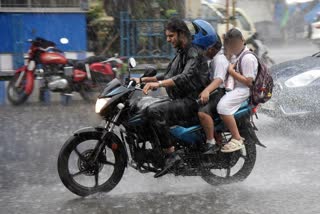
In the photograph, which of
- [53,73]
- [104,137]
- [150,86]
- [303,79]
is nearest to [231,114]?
[150,86]

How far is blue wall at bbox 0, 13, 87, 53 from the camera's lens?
13.0 meters

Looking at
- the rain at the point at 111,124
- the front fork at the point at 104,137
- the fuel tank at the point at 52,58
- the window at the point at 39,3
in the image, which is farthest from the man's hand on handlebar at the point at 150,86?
the window at the point at 39,3

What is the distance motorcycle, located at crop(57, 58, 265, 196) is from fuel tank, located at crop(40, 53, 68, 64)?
5773 mm

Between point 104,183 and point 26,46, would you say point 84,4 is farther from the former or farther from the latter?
point 104,183

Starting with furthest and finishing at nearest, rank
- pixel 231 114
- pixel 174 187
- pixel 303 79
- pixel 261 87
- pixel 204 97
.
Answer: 1. pixel 303 79
2. pixel 174 187
3. pixel 261 87
4. pixel 231 114
5. pixel 204 97

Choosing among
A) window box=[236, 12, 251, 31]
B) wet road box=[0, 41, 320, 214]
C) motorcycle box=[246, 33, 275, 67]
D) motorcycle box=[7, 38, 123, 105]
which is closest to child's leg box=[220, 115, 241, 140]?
wet road box=[0, 41, 320, 214]

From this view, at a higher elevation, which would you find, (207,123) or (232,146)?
Answer: (207,123)

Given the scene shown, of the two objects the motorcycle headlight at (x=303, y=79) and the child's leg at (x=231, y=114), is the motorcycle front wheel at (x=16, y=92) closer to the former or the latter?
the motorcycle headlight at (x=303, y=79)

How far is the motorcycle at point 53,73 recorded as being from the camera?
1098 cm

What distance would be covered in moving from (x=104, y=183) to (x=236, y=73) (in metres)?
1.56

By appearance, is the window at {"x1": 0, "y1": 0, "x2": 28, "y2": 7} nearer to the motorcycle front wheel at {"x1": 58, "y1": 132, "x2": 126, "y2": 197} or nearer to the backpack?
the motorcycle front wheel at {"x1": 58, "y1": 132, "x2": 126, "y2": 197}

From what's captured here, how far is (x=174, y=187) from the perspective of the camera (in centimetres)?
579

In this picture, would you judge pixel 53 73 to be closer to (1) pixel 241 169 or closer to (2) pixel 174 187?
(2) pixel 174 187

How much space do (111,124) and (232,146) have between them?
1114mm
